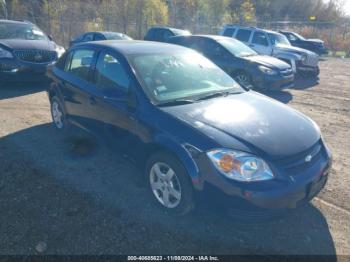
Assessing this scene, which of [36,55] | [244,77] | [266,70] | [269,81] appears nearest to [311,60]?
[266,70]

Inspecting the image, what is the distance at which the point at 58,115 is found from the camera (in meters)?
5.32

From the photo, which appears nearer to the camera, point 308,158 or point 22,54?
point 308,158

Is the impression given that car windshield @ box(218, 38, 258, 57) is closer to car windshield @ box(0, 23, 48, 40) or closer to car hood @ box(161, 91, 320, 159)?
car hood @ box(161, 91, 320, 159)

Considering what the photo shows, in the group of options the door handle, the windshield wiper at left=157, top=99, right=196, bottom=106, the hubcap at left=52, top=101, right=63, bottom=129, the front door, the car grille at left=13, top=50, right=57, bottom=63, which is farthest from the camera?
the car grille at left=13, top=50, right=57, bottom=63

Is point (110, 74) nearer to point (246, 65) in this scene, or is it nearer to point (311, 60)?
point (246, 65)

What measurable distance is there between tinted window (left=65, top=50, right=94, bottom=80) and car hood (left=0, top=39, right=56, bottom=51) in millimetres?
4118

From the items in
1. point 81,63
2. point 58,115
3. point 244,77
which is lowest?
point 58,115

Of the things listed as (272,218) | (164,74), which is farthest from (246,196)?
(164,74)

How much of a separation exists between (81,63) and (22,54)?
4509 mm

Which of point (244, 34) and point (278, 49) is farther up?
point (244, 34)

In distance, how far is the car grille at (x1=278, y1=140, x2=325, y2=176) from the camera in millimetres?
2683

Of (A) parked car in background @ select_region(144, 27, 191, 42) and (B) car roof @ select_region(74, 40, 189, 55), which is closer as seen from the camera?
(B) car roof @ select_region(74, 40, 189, 55)

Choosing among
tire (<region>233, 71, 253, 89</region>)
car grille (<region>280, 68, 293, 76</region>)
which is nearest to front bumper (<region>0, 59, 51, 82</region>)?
tire (<region>233, 71, 253, 89</region>)

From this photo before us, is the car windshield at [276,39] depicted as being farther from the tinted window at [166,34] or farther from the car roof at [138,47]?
the car roof at [138,47]
